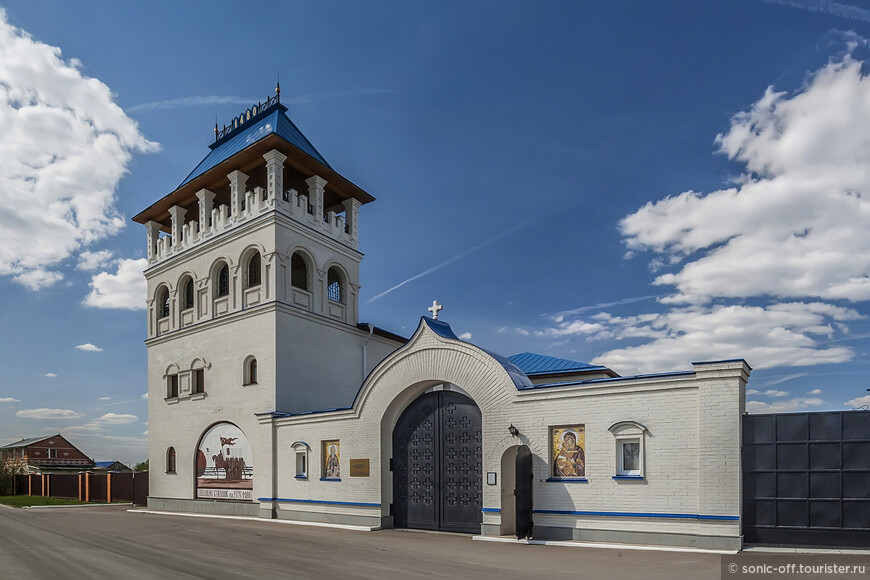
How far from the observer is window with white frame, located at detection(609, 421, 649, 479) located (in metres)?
13.5

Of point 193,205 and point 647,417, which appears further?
point 193,205

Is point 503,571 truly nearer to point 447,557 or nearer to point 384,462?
point 447,557

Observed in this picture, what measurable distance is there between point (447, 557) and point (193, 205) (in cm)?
2076

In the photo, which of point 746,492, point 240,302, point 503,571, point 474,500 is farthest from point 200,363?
point 746,492

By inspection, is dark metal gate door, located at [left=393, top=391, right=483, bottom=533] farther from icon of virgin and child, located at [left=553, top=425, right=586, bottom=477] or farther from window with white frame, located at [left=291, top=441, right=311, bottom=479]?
window with white frame, located at [left=291, top=441, right=311, bottom=479]

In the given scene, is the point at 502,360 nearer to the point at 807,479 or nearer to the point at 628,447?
the point at 628,447

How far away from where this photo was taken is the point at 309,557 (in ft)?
39.8

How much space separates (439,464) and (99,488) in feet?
92.9

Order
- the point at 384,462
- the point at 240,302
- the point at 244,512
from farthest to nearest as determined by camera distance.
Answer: the point at 240,302 < the point at 244,512 < the point at 384,462

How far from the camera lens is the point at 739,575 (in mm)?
9648

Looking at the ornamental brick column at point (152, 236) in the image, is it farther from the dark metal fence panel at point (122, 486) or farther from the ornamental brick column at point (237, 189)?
the dark metal fence panel at point (122, 486)

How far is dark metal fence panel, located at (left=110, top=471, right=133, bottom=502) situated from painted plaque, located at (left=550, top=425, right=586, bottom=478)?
2832cm

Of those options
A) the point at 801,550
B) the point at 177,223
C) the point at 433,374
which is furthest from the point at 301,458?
the point at 801,550

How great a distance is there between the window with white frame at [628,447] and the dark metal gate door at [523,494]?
1969 millimetres
